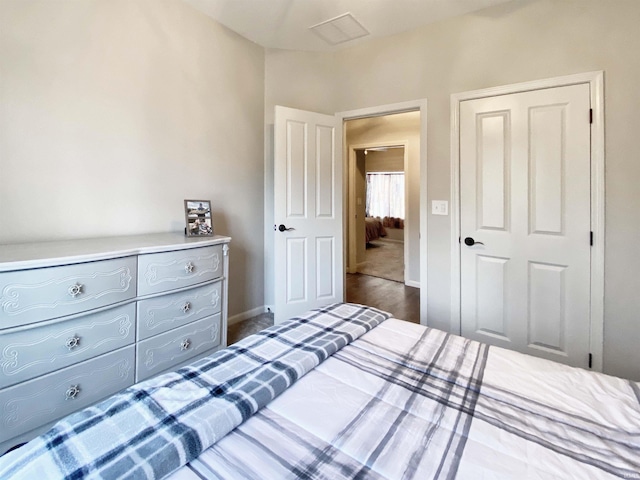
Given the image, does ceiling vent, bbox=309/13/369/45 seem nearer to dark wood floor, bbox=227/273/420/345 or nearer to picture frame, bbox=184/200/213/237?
picture frame, bbox=184/200/213/237

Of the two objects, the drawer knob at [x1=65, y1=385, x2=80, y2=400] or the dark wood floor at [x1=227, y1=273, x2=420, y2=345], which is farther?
the dark wood floor at [x1=227, y1=273, x2=420, y2=345]

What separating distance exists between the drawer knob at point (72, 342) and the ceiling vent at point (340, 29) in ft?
9.22

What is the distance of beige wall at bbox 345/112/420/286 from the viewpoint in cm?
474

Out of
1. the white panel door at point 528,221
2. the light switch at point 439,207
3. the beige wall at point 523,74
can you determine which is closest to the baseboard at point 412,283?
the beige wall at point 523,74

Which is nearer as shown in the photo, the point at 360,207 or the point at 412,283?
the point at 412,283

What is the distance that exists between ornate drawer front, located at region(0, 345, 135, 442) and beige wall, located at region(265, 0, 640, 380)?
2.29m

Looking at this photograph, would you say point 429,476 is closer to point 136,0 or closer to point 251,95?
point 136,0

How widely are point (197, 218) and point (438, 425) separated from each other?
6.88ft

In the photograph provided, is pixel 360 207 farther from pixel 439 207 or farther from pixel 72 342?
pixel 72 342

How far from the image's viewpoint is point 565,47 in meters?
2.18

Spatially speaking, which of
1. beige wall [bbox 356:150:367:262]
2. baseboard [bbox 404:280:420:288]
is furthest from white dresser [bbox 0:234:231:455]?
beige wall [bbox 356:150:367:262]

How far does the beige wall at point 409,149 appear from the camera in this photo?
15.6ft

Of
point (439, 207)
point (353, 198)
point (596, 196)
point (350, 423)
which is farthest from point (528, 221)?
point (353, 198)

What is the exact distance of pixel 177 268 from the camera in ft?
6.31
